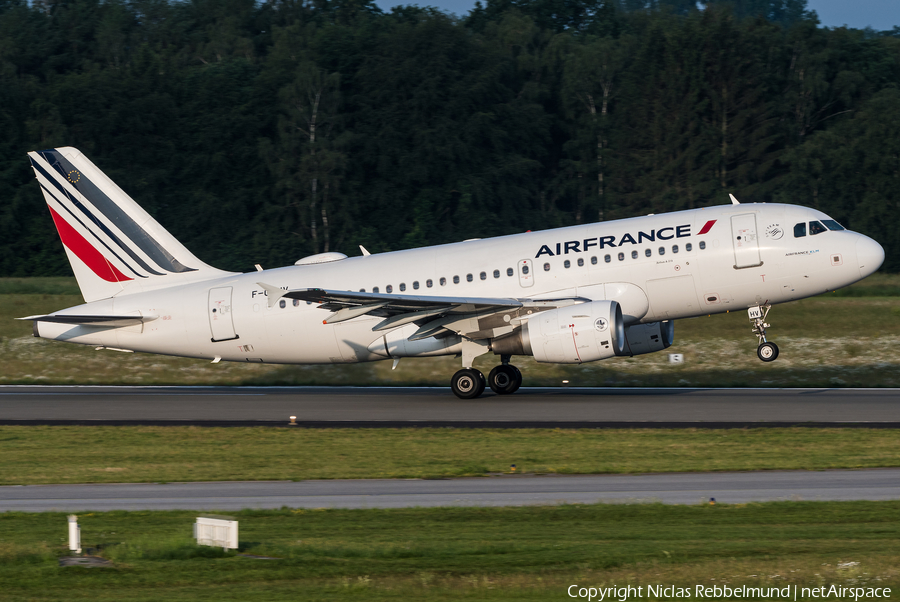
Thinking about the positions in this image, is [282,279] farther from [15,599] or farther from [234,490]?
[15,599]

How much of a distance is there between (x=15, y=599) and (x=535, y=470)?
33.5ft

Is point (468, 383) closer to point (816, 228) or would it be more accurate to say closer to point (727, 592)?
point (816, 228)

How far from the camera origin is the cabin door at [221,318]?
31.0m

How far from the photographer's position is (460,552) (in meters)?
12.9

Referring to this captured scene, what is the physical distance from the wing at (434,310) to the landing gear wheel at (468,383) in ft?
4.17

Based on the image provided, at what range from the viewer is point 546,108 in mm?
85750

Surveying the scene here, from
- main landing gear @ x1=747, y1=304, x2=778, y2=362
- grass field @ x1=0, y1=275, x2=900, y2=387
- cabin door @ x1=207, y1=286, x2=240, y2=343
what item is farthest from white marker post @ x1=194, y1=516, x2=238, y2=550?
grass field @ x1=0, y1=275, x2=900, y2=387

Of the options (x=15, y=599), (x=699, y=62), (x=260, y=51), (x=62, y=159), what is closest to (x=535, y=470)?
(x=15, y=599)

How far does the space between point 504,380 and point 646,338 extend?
14.2ft

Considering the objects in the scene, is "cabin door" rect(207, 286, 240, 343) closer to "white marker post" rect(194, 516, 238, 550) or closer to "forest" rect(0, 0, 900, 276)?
"white marker post" rect(194, 516, 238, 550)

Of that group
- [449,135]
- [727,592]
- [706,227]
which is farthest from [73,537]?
[449,135]

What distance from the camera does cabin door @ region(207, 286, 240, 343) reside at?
31.0 m

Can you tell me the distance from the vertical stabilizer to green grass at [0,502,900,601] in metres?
17.2

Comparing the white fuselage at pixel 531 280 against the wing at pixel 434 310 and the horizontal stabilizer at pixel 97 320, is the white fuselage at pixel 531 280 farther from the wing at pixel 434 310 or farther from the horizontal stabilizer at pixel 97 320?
the wing at pixel 434 310
